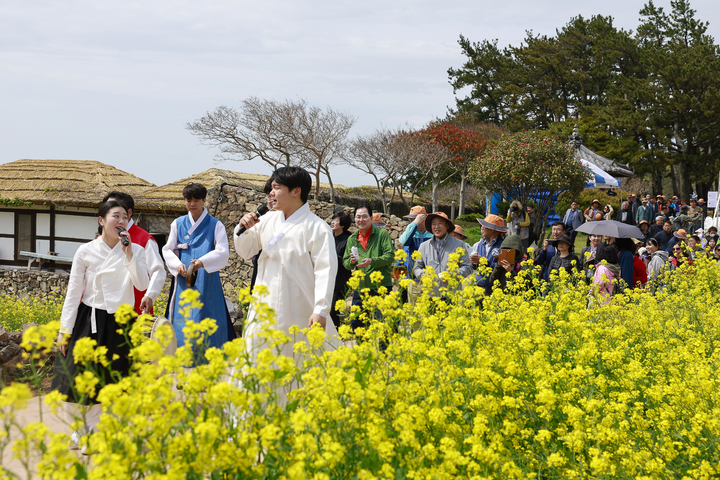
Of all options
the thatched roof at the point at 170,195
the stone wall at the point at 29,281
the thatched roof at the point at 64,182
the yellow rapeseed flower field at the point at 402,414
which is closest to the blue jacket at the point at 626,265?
the yellow rapeseed flower field at the point at 402,414

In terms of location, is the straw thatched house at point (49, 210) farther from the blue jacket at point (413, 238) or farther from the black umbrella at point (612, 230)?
the black umbrella at point (612, 230)

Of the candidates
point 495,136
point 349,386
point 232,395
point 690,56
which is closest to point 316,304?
point 349,386

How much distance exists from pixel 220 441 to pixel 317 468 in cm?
35

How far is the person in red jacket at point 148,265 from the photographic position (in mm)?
3992

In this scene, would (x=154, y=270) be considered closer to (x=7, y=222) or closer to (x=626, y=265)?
(x=626, y=265)

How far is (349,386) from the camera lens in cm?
199

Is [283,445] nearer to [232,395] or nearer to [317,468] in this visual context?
[317,468]

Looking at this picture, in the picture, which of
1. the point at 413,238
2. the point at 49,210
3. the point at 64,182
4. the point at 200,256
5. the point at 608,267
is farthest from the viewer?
the point at 64,182

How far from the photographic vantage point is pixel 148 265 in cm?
412

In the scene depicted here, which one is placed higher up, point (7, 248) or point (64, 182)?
point (64, 182)

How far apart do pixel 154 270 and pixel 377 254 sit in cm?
229

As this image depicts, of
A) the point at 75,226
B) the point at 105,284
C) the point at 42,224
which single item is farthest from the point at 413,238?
the point at 42,224

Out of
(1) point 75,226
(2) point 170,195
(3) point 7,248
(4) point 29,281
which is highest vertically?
(2) point 170,195

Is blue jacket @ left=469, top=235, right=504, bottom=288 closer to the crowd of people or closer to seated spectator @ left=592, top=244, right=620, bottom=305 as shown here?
the crowd of people
